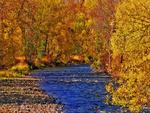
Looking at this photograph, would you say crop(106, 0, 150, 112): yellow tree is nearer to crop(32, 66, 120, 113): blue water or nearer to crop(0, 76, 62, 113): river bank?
crop(32, 66, 120, 113): blue water

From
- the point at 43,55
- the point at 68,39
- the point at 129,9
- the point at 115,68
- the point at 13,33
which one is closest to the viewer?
the point at 129,9

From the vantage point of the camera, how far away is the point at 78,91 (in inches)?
1918

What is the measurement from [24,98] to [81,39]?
6929 cm

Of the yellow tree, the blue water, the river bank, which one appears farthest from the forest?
the river bank

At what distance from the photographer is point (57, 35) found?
102 metres

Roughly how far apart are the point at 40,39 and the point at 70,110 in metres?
64.0

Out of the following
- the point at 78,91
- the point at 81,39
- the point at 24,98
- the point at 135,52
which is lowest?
the point at 78,91

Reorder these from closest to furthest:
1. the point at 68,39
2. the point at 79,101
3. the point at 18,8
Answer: the point at 79,101 < the point at 18,8 < the point at 68,39

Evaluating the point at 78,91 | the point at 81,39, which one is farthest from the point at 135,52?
the point at 81,39

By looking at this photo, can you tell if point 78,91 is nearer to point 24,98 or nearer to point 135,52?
point 24,98

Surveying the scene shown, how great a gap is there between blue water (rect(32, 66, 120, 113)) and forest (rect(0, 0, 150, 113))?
1.62 metres

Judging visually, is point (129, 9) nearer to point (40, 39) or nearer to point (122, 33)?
point (122, 33)

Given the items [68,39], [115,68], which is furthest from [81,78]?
[68,39]

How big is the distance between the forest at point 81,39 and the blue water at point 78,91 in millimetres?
1618
